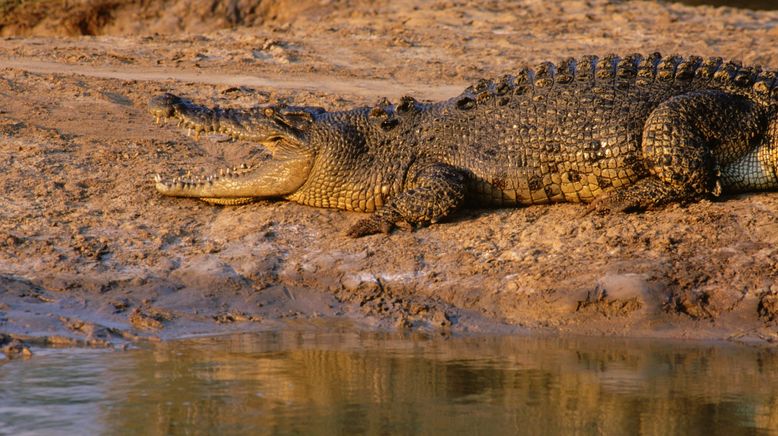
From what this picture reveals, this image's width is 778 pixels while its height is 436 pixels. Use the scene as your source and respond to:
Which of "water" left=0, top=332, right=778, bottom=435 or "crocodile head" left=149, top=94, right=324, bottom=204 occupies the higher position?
"crocodile head" left=149, top=94, right=324, bottom=204

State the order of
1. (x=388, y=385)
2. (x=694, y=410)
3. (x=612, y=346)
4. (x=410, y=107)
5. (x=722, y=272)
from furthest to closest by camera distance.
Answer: (x=410, y=107) < (x=722, y=272) < (x=612, y=346) < (x=388, y=385) < (x=694, y=410)

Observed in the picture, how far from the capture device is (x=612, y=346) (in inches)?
260

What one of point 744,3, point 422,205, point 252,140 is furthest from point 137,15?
point 422,205

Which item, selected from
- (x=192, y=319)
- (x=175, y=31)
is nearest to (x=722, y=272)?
(x=192, y=319)

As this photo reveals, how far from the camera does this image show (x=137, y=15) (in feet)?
48.3

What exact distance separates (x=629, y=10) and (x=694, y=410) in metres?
9.50

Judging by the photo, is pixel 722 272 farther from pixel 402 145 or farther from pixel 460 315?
pixel 402 145

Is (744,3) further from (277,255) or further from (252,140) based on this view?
(277,255)

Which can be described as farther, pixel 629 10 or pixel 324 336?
pixel 629 10

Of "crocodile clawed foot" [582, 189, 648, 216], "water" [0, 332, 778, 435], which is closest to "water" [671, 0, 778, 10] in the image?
"crocodile clawed foot" [582, 189, 648, 216]

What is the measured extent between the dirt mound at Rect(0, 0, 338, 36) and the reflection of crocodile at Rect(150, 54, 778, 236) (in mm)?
6075

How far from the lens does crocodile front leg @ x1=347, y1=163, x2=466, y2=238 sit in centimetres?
787

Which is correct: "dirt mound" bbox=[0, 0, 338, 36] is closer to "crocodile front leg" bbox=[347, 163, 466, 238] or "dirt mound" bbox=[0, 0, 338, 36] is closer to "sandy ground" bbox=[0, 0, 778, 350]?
"sandy ground" bbox=[0, 0, 778, 350]

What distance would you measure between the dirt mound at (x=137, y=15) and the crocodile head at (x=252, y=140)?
19.4 ft
